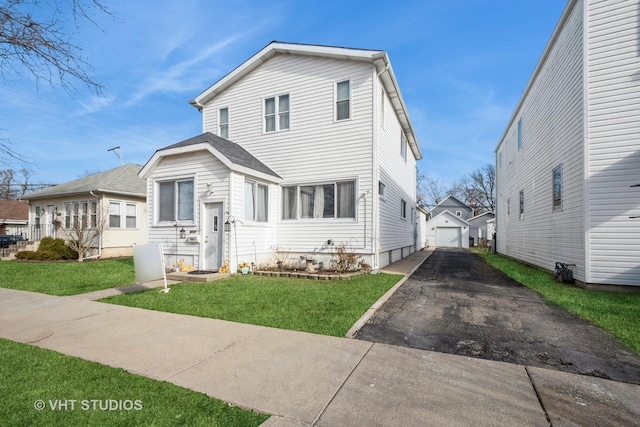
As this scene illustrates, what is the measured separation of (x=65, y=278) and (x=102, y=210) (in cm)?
780

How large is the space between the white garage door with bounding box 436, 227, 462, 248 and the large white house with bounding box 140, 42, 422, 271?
26143mm

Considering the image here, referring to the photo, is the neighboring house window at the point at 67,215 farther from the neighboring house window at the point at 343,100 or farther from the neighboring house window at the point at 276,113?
the neighboring house window at the point at 343,100

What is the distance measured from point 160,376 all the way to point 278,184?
891 centimetres

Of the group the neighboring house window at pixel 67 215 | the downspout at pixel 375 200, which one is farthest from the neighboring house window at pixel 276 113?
the neighboring house window at pixel 67 215

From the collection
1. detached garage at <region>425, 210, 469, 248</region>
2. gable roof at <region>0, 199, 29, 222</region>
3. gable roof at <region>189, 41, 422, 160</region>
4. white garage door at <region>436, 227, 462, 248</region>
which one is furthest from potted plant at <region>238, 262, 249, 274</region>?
gable roof at <region>0, 199, 29, 222</region>

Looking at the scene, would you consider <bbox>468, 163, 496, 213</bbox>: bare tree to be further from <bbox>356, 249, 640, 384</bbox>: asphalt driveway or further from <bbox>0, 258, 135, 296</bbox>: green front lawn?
<bbox>0, 258, 135, 296</bbox>: green front lawn

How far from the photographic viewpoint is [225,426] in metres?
2.35

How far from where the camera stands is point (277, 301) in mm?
6301

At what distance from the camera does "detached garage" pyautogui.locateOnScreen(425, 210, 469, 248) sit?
116 ft

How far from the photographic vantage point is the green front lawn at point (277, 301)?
5.04m

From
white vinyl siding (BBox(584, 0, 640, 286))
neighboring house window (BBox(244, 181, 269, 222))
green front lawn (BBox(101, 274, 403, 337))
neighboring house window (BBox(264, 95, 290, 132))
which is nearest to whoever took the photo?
green front lawn (BBox(101, 274, 403, 337))

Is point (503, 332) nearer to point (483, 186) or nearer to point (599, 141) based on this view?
point (599, 141)

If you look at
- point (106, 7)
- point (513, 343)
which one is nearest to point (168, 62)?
point (106, 7)

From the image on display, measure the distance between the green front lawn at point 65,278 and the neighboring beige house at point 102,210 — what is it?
15.8ft
